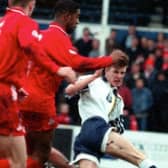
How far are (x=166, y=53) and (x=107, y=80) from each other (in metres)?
7.85

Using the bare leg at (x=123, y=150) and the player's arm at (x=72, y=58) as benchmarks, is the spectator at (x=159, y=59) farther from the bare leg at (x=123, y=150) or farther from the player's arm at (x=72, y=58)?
the player's arm at (x=72, y=58)

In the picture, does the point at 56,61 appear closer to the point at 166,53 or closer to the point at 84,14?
the point at 166,53

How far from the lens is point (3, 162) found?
26.3 feet

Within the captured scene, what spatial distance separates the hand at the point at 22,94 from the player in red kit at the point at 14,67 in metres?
0.14

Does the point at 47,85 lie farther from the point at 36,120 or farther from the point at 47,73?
the point at 36,120

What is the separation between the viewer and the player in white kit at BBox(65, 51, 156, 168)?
8422mm

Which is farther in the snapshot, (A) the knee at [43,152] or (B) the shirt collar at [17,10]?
(A) the knee at [43,152]

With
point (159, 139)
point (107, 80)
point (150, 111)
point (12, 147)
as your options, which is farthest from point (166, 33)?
point (12, 147)

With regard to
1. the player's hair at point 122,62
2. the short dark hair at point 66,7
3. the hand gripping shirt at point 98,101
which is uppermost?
the short dark hair at point 66,7

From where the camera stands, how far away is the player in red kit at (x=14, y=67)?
7.30 m

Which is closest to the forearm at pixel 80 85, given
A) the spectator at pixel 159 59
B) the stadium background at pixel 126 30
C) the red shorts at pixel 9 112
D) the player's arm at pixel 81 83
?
the player's arm at pixel 81 83

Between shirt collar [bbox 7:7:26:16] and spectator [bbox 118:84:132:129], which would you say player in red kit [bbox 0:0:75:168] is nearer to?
shirt collar [bbox 7:7:26:16]

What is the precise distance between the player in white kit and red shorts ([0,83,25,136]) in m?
0.99

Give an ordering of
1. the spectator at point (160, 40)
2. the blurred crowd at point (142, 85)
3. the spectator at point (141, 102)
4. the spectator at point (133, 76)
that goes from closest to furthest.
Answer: the blurred crowd at point (142, 85) < the spectator at point (141, 102) < the spectator at point (133, 76) < the spectator at point (160, 40)
